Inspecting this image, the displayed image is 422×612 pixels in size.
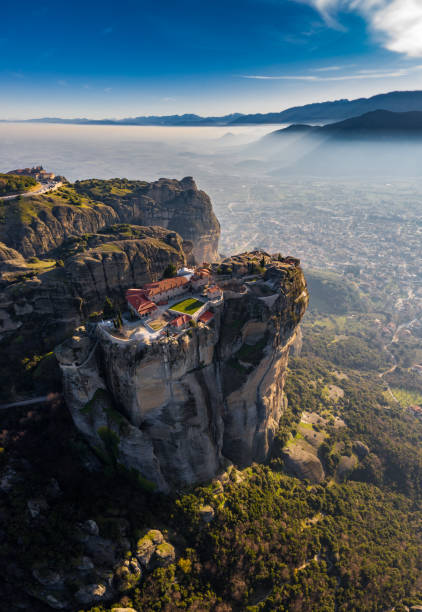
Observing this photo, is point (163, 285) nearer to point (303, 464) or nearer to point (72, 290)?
point (72, 290)

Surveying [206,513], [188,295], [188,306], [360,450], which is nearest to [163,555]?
[206,513]

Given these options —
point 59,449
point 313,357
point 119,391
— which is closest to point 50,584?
point 59,449

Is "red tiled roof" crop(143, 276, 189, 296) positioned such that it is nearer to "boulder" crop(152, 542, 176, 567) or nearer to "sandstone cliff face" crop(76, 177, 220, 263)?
"boulder" crop(152, 542, 176, 567)

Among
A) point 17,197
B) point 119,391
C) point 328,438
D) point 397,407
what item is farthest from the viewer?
point 397,407

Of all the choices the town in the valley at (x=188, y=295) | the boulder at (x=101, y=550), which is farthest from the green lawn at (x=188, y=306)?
the boulder at (x=101, y=550)

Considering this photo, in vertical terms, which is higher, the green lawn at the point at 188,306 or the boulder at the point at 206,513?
the green lawn at the point at 188,306

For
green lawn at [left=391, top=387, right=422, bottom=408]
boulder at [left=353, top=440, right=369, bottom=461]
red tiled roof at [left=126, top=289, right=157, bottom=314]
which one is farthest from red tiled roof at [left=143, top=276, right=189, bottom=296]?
green lawn at [left=391, top=387, right=422, bottom=408]

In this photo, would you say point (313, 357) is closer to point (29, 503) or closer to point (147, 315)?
point (147, 315)

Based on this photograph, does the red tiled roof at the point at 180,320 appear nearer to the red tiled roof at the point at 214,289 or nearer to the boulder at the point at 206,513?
the red tiled roof at the point at 214,289
